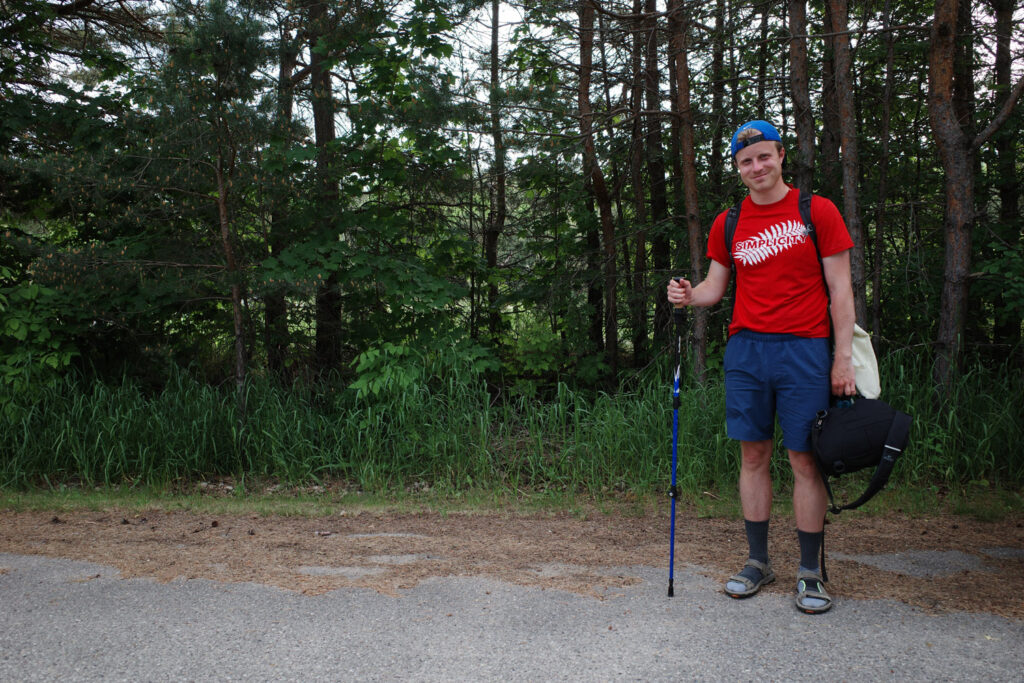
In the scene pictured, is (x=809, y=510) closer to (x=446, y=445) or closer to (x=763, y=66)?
(x=446, y=445)

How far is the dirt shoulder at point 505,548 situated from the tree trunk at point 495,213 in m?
4.63

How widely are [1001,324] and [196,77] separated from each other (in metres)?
8.65

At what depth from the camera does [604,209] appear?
9.37 m

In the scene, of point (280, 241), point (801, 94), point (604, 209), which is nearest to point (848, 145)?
point (801, 94)

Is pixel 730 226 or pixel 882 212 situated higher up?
pixel 882 212

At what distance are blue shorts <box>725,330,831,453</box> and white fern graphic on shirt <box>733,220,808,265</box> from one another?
13.9 inches

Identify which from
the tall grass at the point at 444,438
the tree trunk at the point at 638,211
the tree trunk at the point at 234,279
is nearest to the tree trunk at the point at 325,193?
the tree trunk at the point at 234,279

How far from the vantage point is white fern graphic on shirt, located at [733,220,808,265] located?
10.5 ft

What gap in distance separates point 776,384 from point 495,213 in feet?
23.1

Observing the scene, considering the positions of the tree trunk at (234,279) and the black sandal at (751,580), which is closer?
the black sandal at (751,580)

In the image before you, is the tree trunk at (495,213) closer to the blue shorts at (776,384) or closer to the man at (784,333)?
the man at (784,333)

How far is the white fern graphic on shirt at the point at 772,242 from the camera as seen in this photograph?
10.5ft

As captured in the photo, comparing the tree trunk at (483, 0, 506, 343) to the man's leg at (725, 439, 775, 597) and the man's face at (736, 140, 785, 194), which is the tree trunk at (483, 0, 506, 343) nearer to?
the man's face at (736, 140, 785, 194)

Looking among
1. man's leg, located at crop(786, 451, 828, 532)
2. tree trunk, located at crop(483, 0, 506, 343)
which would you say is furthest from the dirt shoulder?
tree trunk, located at crop(483, 0, 506, 343)
